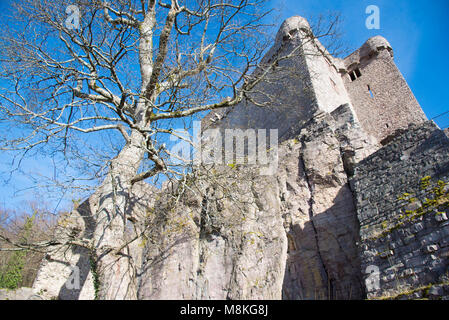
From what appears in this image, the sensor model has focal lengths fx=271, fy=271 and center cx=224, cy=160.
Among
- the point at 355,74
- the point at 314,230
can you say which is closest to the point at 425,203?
the point at 314,230

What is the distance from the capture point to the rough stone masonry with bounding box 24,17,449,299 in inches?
184

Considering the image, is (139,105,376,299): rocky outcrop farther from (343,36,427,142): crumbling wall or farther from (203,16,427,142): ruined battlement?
(343,36,427,142): crumbling wall

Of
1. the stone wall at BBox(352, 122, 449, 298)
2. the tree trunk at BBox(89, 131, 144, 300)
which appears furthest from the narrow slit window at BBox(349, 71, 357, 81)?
the tree trunk at BBox(89, 131, 144, 300)

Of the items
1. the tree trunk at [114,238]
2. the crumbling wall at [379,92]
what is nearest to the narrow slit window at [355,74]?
the crumbling wall at [379,92]

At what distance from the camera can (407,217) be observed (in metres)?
4.89

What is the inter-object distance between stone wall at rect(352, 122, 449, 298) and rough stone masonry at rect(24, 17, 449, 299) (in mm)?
18

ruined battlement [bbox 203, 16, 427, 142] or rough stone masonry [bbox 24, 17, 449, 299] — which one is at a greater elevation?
ruined battlement [bbox 203, 16, 427, 142]

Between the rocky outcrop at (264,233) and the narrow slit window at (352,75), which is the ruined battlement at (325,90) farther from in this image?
the rocky outcrop at (264,233)

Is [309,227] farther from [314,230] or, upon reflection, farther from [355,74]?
[355,74]

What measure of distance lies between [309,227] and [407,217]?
91.3 inches

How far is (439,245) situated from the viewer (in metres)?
4.27

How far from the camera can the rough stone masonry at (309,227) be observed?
4684 mm

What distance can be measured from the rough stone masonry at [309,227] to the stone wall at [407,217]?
18 millimetres
